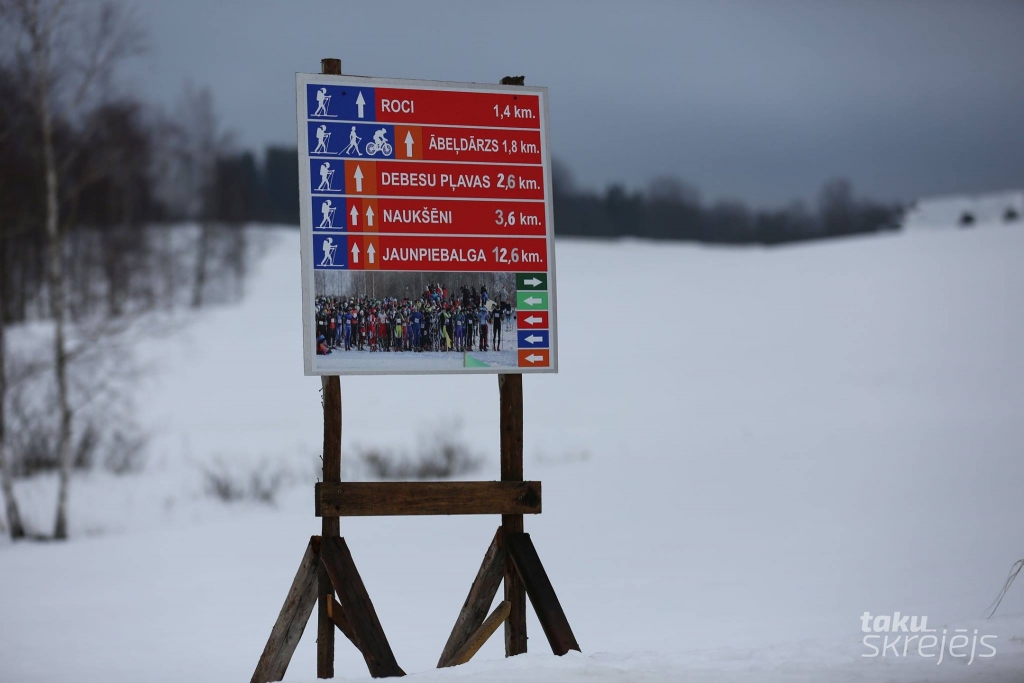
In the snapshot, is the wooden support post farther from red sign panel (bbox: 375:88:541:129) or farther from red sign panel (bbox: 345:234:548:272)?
red sign panel (bbox: 345:234:548:272)

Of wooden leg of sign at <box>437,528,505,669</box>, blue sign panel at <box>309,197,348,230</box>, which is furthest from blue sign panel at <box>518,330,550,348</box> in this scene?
blue sign panel at <box>309,197,348,230</box>

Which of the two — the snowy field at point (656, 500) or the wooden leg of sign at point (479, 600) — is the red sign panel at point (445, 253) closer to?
the wooden leg of sign at point (479, 600)

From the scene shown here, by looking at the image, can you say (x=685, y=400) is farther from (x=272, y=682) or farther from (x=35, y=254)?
(x=35, y=254)

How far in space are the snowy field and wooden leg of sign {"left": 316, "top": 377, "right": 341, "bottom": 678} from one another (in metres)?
0.31

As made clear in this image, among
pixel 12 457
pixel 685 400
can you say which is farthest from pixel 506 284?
pixel 685 400

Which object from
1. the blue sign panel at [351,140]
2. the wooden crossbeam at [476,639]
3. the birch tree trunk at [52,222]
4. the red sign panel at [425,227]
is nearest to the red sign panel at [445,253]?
the red sign panel at [425,227]

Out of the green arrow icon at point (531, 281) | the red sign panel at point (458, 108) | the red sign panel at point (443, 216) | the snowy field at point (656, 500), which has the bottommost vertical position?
the snowy field at point (656, 500)

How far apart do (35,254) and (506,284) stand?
35.5 m

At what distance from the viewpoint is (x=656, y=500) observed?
16.5 meters

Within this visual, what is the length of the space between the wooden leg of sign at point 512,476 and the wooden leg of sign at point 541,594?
94mm

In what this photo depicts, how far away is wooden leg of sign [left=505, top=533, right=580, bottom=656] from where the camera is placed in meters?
6.14

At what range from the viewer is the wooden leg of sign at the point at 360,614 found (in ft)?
19.6

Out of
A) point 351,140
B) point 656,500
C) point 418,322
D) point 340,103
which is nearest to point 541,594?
point 418,322

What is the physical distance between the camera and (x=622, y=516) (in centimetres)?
1558
